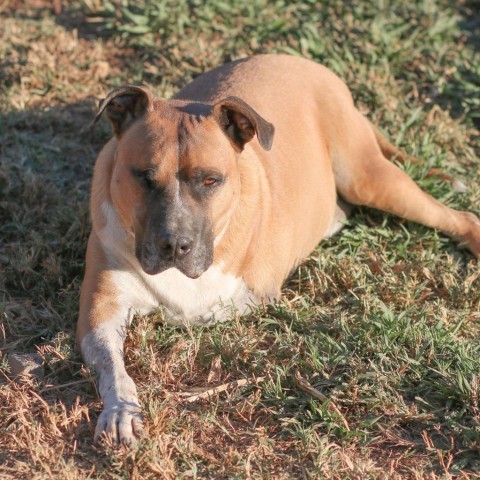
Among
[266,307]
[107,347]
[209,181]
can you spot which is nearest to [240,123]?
[209,181]

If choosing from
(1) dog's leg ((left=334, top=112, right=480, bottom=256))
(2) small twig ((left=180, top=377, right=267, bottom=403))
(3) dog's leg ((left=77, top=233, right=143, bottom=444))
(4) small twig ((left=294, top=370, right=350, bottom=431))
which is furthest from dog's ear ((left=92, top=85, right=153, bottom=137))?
(1) dog's leg ((left=334, top=112, right=480, bottom=256))

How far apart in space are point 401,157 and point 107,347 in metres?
2.89

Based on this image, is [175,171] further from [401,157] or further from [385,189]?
[401,157]

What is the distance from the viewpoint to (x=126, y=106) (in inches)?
183

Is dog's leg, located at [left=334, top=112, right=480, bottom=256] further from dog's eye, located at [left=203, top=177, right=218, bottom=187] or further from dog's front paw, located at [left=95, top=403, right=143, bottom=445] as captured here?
dog's front paw, located at [left=95, top=403, right=143, bottom=445]

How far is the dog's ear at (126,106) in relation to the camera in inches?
178

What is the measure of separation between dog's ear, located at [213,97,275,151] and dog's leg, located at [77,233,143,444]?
95 cm

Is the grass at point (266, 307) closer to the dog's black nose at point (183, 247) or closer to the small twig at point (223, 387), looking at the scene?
the small twig at point (223, 387)

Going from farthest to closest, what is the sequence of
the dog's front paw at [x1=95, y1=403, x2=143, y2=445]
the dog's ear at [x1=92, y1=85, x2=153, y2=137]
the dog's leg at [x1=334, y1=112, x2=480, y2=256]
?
the dog's leg at [x1=334, y1=112, x2=480, y2=256], the dog's ear at [x1=92, y1=85, x2=153, y2=137], the dog's front paw at [x1=95, y1=403, x2=143, y2=445]

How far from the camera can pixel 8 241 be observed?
5.76 metres

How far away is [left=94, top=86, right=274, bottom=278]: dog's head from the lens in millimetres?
4355

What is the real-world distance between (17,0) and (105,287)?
14.4 ft

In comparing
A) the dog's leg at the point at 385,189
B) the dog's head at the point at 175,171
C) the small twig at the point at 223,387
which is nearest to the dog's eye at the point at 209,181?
the dog's head at the point at 175,171

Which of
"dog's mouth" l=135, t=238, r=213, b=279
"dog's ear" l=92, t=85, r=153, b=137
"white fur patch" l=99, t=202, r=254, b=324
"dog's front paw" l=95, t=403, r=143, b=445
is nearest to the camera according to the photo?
"dog's front paw" l=95, t=403, r=143, b=445
